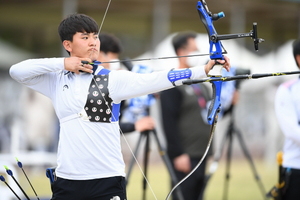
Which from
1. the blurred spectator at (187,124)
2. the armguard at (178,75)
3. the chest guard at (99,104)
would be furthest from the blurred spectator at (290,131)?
the chest guard at (99,104)

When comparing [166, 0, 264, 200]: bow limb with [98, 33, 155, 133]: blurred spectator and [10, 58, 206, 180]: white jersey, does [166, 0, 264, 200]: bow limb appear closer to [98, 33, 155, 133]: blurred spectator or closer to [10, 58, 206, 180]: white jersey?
[10, 58, 206, 180]: white jersey

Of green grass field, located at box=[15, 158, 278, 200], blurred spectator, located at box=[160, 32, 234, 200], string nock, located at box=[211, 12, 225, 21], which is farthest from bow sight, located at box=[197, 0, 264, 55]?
green grass field, located at box=[15, 158, 278, 200]

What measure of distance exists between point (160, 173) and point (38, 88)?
7.20 m

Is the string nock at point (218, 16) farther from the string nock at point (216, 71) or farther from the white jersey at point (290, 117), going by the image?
the white jersey at point (290, 117)

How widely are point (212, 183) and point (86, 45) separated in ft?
19.3

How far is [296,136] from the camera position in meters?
3.65

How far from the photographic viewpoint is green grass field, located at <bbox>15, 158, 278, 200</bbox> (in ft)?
22.5

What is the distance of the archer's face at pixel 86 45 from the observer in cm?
274

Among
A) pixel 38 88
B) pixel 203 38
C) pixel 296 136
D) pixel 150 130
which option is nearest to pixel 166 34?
pixel 203 38

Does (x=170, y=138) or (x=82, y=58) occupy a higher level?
(x=82, y=58)

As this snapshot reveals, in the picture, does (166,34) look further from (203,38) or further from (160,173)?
(160,173)

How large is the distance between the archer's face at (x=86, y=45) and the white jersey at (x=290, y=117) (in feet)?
4.97

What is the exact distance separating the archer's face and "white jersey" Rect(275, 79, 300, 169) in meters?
1.52

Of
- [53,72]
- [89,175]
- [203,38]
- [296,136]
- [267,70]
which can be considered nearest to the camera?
[89,175]
